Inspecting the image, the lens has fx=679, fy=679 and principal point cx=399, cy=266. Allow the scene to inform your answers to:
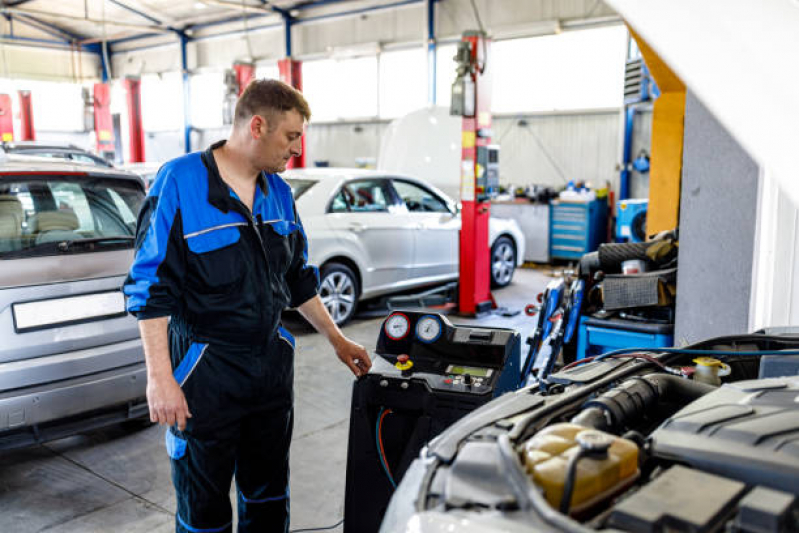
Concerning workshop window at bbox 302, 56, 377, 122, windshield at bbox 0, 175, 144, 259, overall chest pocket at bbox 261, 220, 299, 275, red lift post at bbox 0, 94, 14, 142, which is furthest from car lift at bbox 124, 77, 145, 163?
overall chest pocket at bbox 261, 220, 299, 275

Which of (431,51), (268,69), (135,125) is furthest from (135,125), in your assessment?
(431,51)

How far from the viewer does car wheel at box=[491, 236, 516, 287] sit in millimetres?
8148

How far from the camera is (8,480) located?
3.17 metres

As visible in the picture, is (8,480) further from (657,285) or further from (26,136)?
(26,136)

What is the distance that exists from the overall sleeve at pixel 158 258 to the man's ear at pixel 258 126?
0.88 feet

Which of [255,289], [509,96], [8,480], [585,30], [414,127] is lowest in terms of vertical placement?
[8,480]

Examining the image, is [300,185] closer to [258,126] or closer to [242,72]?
[258,126]

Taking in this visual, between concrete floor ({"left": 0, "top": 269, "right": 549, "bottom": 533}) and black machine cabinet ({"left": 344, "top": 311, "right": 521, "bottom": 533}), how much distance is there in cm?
70

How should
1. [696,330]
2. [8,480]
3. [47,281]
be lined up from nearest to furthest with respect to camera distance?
1. [47,281]
2. [8,480]
3. [696,330]

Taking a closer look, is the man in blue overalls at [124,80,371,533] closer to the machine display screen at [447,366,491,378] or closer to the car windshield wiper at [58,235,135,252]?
the machine display screen at [447,366,491,378]

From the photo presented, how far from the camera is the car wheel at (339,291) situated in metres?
5.98

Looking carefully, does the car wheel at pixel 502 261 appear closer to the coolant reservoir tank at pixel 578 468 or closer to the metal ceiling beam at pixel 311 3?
the coolant reservoir tank at pixel 578 468

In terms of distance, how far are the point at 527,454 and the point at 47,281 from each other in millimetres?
2512

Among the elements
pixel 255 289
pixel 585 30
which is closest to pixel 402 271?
pixel 255 289
